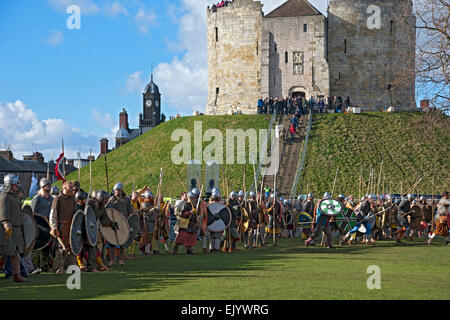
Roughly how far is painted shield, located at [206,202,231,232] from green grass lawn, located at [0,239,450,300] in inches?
45.9

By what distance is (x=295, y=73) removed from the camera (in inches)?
2502

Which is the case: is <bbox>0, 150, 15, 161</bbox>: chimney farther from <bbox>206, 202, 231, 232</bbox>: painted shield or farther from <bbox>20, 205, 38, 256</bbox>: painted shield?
<bbox>20, 205, 38, 256</bbox>: painted shield

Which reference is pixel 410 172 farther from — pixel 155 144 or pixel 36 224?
pixel 36 224

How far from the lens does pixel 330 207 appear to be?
21766mm

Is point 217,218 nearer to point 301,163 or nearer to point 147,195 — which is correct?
point 147,195

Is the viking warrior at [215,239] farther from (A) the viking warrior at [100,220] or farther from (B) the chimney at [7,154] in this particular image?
(B) the chimney at [7,154]

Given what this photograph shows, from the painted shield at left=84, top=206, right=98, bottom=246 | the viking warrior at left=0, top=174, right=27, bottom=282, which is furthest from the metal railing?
the viking warrior at left=0, top=174, right=27, bottom=282

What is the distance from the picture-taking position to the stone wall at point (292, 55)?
6281cm

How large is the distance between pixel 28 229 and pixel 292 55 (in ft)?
169

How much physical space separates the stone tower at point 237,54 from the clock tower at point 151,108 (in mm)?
93296

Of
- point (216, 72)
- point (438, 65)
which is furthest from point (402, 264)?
point (216, 72)

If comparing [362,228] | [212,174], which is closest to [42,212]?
[362,228]

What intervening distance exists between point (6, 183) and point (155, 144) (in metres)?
42.2

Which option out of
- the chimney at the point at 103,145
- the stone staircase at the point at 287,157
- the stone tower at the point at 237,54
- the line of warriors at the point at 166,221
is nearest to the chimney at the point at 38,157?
the chimney at the point at 103,145
